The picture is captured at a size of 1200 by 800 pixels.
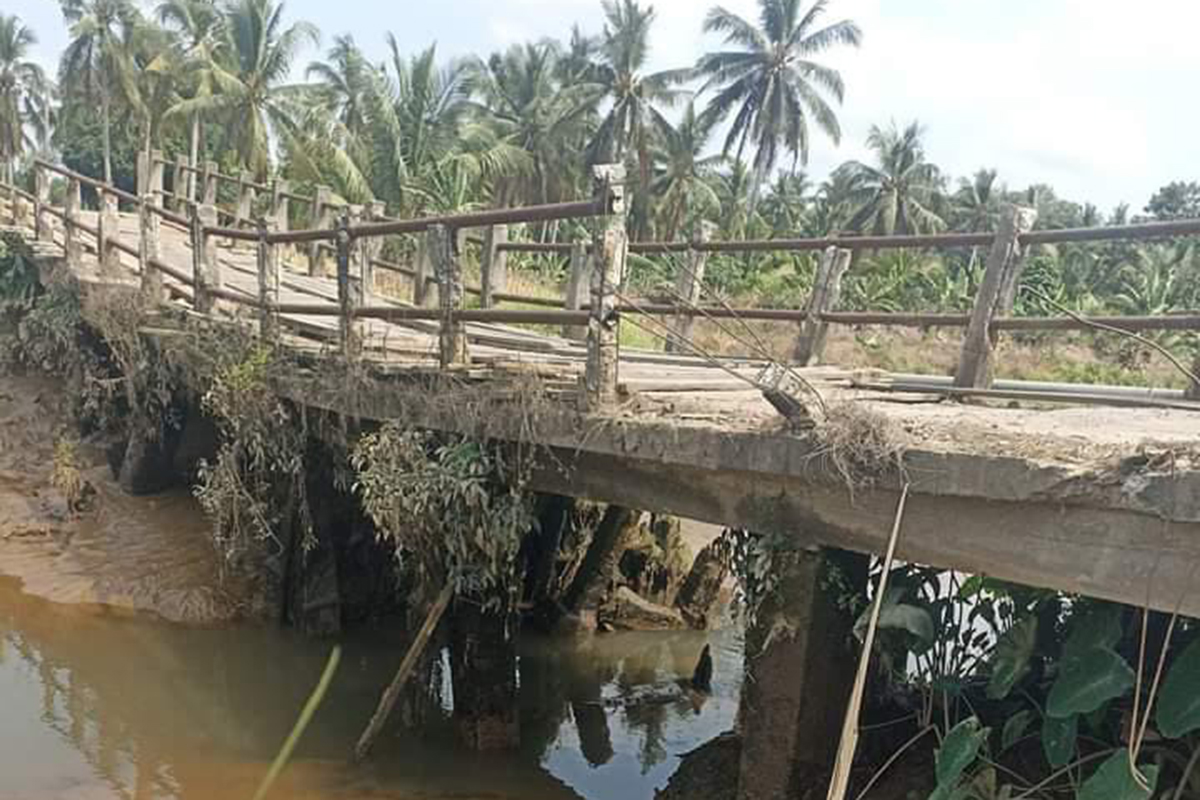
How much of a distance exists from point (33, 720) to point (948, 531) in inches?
240

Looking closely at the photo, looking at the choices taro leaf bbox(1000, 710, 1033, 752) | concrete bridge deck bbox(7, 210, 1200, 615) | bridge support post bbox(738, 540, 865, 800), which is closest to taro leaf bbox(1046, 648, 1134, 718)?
concrete bridge deck bbox(7, 210, 1200, 615)

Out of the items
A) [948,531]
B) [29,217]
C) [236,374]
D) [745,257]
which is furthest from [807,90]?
[948,531]

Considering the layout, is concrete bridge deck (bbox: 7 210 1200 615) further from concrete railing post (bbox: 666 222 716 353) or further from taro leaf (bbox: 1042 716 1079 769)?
concrete railing post (bbox: 666 222 716 353)

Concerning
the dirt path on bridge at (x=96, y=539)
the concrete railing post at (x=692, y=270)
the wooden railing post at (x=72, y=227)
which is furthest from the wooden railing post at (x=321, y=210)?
the concrete railing post at (x=692, y=270)

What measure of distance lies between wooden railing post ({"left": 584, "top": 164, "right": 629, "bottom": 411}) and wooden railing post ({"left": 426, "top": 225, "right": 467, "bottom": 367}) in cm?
117

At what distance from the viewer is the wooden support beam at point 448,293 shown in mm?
5605

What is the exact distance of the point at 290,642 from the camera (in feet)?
27.3

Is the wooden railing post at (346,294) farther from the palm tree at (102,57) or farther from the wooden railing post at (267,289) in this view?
the palm tree at (102,57)

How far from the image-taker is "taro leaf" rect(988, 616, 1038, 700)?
13.0ft

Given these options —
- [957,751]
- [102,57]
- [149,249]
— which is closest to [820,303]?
[957,751]

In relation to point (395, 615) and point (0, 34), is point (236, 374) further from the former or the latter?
point (0, 34)

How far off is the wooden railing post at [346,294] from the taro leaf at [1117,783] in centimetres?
473

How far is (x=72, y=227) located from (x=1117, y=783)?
1135cm

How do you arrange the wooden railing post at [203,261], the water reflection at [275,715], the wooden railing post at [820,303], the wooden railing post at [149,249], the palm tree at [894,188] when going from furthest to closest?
the palm tree at [894,188] < the wooden railing post at [149,249] < the wooden railing post at [203,261] < the wooden railing post at [820,303] < the water reflection at [275,715]
